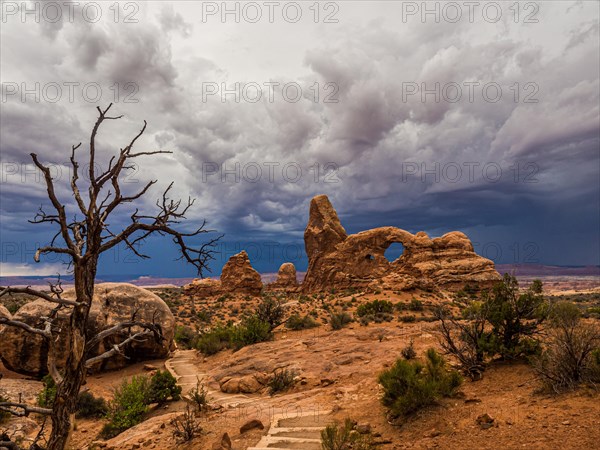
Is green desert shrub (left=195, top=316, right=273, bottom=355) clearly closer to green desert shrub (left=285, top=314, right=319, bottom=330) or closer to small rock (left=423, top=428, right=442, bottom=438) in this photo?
green desert shrub (left=285, top=314, right=319, bottom=330)

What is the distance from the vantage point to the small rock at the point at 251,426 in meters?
7.85

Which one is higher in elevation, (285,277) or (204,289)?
(285,277)

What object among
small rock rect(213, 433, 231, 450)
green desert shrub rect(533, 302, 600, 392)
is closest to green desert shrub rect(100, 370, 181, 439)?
small rock rect(213, 433, 231, 450)

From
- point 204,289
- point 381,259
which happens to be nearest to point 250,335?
point 381,259

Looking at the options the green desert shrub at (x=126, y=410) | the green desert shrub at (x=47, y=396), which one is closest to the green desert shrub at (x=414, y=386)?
the green desert shrub at (x=126, y=410)

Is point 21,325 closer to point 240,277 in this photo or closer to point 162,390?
point 162,390

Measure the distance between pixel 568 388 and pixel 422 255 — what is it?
3673 centimetres

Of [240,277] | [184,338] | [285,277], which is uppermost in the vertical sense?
[285,277]

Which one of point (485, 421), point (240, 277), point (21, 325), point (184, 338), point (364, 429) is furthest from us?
point (240, 277)

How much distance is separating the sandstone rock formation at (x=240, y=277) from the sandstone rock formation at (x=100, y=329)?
3110 centimetres

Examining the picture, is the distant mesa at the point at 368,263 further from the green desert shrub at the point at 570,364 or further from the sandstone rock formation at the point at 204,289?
the green desert shrub at the point at 570,364

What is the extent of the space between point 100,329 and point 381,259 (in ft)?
120

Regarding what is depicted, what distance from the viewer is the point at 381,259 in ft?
152

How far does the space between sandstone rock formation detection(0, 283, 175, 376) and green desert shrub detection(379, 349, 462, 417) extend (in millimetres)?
9086
